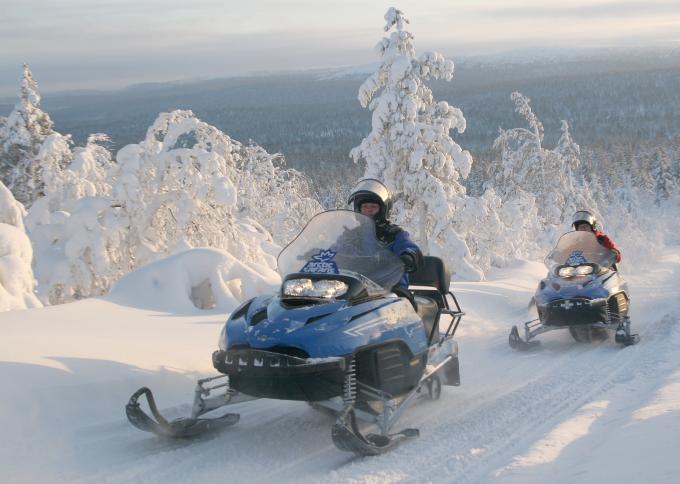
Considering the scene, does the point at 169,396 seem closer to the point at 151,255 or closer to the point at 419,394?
the point at 419,394

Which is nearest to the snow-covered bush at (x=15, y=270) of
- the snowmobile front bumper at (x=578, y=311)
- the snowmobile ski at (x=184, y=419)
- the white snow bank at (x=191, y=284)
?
the white snow bank at (x=191, y=284)

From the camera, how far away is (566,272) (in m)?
9.73

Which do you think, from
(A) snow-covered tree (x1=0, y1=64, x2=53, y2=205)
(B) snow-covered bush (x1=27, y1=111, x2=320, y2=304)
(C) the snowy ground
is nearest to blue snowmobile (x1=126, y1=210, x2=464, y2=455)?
(C) the snowy ground

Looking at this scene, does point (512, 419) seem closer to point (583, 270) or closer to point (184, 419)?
point (184, 419)

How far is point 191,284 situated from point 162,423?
522 cm

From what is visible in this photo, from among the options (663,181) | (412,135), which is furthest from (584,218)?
(663,181)

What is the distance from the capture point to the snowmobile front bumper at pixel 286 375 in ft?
15.9

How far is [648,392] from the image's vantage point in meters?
6.38

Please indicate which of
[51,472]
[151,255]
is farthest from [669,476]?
[151,255]

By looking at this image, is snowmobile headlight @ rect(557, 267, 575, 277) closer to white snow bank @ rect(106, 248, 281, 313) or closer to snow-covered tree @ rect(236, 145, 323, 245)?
white snow bank @ rect(106, 248, 281, 313)

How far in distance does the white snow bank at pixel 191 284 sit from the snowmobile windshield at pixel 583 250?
412cm

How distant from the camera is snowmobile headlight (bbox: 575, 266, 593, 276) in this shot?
9.64m

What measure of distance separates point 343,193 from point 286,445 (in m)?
79.2

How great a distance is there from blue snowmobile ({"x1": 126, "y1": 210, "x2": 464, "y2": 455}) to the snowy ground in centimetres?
27
